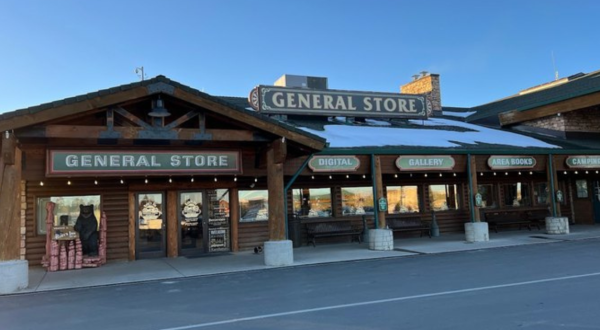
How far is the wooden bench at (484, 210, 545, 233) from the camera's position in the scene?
18.2 m

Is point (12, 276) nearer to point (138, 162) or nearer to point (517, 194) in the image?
point (138, 162)

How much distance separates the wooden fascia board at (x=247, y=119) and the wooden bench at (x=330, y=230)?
15.5 feet

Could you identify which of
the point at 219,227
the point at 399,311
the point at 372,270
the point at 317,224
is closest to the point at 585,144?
the point at 317,224

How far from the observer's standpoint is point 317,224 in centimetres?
1595

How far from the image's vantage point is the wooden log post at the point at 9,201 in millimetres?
9242

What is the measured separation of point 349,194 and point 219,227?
4.95 m

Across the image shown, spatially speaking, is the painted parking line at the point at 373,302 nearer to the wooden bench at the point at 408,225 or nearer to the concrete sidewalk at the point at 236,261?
the concrete sidewalk at the point at 236,261

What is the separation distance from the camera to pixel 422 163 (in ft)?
47.0

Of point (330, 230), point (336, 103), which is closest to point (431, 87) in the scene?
point (336, 103)

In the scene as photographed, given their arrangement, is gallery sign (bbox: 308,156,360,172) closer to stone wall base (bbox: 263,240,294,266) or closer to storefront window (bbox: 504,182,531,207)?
stone wall base (bbox: 263,240,294,266)

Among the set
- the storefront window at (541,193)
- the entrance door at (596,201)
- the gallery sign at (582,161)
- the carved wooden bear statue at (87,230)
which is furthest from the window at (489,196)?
the carved wooden bear statue at (87,230)

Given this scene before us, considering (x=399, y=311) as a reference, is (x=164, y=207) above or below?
above

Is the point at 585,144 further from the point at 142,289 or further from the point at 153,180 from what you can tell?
the point at 142,289

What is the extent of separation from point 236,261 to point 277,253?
1656 millimetres
